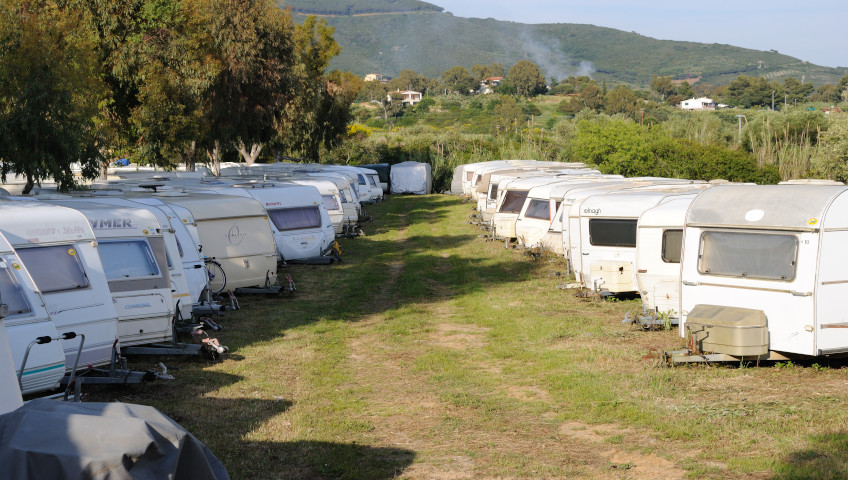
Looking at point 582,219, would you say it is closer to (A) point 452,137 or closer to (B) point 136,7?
(B) point 136,7

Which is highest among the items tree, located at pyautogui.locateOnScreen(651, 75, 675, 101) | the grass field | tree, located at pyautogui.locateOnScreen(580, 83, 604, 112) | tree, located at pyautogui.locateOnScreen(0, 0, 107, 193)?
tree, located at pyautogui.locateOnScreen(651, 75, 675, 101)

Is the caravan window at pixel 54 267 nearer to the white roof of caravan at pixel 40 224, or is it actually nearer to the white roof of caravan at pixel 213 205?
the white roof of caravan at pixel 40 224

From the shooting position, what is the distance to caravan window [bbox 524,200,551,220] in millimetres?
24391

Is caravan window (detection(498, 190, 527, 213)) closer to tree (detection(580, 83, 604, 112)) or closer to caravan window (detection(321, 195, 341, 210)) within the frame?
caravan window (detection(321, 195, 341, 210))

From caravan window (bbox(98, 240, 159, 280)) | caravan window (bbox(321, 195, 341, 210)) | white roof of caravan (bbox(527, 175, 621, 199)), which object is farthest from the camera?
caravan window (bbox(321, 195, 341, 210))

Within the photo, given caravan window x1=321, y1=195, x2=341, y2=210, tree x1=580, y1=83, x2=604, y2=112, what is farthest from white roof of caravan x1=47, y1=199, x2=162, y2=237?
tree x1=580, y1=83, x2=604, y2=112

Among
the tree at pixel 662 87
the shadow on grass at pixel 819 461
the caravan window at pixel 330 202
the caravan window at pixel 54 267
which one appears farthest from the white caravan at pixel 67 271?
the tree at pixel 662 87

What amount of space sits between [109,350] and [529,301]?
9.24 meters

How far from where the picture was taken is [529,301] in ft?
59.2

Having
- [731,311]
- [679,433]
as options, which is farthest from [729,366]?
[679,433]

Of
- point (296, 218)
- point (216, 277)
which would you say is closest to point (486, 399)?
point (216, 277)

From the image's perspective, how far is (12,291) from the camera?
9648 millimetres

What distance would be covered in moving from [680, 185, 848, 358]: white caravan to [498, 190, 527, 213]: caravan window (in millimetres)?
15164

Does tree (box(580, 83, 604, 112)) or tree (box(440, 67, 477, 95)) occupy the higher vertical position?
tree (box(440, 67, 477, 95))
